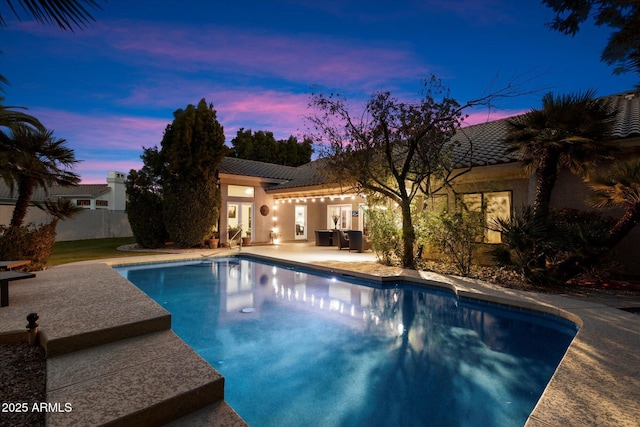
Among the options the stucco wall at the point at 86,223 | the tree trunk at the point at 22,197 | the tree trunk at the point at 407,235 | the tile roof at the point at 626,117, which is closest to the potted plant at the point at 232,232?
the tree trunk at the point at 22,197

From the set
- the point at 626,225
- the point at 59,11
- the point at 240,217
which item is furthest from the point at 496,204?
the point at 240,217

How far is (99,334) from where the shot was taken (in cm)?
388

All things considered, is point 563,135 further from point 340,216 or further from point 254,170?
point 254,170

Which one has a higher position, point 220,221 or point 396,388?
point 220,221

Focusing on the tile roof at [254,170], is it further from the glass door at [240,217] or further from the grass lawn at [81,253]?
the grass lawn at [81,253]

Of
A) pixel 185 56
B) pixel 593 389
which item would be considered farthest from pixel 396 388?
pixel 185 56

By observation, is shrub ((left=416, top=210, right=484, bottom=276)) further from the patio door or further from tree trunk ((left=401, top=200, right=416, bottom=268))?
the patio door

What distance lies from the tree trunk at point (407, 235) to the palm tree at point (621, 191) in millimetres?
4669

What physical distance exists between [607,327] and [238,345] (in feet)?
19.5

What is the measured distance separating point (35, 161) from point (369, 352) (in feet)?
31.7

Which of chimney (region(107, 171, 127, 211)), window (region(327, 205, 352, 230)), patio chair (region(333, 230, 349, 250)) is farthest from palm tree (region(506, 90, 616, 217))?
chimney (region(107, 171, 127, 211))

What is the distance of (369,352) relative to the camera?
4.97 m

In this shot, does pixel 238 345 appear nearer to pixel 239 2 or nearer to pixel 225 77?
pixel 239 2

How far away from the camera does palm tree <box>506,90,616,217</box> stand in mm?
7219
